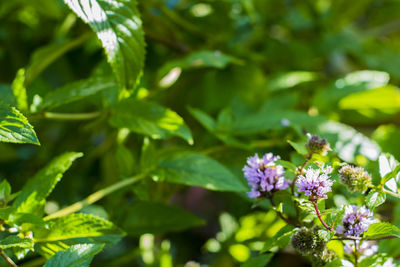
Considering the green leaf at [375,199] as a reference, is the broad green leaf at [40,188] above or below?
above

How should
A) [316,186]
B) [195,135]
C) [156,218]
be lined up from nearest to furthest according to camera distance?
[316,186] → [156,218] → [195,135]

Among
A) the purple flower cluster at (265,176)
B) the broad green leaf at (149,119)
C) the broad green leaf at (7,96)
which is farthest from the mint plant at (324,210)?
the broad green leaf at (7,96)

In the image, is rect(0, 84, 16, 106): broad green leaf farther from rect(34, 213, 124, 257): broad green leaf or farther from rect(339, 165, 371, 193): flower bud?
rect(339, 165, 371, 193): flower bud

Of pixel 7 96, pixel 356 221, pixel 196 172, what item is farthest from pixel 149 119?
pixel 356 221

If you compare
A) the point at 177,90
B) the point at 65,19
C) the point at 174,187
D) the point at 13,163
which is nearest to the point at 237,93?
the point at 177,90

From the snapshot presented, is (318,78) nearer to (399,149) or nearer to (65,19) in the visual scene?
(399,149)

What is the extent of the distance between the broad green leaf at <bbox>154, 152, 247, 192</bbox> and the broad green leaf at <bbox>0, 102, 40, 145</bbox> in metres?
0.20

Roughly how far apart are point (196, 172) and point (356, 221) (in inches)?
9.0

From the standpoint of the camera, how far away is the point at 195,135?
82 cm

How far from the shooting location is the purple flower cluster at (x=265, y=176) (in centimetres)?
45

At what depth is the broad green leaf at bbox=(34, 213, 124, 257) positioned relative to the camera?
48cm

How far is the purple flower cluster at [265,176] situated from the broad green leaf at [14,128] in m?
0.22

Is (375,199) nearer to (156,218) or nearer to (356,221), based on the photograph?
(356,221)

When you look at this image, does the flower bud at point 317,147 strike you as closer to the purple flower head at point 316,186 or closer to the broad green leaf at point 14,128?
the purple flower head at point 316,186
